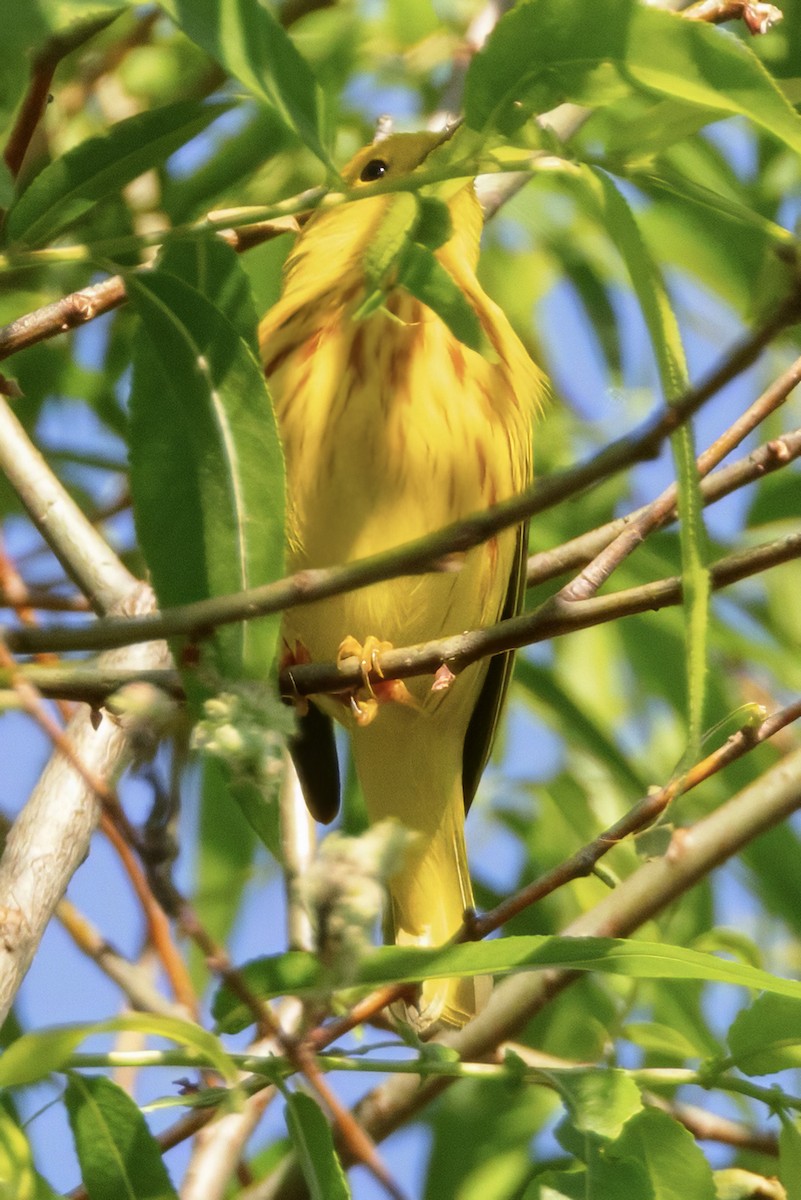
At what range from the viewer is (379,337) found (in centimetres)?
273

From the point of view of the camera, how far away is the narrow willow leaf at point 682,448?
1172 millimetres

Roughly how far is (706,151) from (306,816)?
1.29m

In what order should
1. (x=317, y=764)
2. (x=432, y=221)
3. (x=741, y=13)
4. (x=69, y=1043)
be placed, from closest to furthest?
1. (x=69, y=1043)
2. (x=432, y=221)
3. (x=741, y=13)
4. (x=317, y=764)

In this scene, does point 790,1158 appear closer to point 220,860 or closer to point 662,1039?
point 662,1039

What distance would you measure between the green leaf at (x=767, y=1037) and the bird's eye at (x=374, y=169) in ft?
5.55

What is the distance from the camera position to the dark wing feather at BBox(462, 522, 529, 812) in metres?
2.74

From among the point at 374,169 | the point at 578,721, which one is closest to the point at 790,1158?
the point at 578,721

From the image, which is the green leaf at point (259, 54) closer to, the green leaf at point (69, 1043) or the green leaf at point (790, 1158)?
the green leaf at point (69, 1043)

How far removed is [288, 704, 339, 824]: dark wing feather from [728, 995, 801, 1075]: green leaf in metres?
1.20

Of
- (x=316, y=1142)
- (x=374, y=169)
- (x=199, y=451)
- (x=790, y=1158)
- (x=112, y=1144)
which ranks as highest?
(x=374, y=169)

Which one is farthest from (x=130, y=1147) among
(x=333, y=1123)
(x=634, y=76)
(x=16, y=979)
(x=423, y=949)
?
(x=634, y=76)

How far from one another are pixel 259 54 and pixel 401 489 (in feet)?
4.77

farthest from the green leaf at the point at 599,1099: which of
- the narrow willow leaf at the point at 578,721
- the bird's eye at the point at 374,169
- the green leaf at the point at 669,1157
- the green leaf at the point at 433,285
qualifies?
the bird's eye at the point at 374,169

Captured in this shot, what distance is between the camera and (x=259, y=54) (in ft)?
4.09
